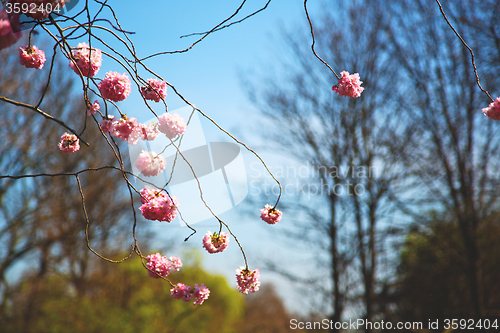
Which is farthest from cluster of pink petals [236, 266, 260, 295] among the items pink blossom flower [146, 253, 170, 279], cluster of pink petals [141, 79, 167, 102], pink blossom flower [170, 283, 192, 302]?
cluster of pink petals [141, 79, 167, 102]

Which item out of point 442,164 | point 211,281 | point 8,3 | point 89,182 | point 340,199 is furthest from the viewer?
point 211,281

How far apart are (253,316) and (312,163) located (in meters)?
20.1

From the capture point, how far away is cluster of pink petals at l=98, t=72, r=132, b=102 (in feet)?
5.95

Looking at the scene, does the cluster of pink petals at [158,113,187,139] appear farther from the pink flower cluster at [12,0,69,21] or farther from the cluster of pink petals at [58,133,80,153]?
the cluster of pink petals at [58,133,80,153]

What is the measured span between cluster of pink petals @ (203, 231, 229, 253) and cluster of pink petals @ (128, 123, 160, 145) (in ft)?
2.18

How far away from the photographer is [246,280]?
73.2 inches

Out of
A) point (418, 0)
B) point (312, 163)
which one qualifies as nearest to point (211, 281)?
point (312, 163)

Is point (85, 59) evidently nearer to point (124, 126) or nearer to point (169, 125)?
point (124, 126)

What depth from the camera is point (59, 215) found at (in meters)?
8.02

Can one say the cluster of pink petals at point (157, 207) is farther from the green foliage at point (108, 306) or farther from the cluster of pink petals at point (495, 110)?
the green foliage at point (108, 306)

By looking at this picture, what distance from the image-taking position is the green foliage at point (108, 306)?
311 inches

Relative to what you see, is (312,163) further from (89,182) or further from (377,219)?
(89,182)

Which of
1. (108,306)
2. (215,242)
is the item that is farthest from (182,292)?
(108,306)

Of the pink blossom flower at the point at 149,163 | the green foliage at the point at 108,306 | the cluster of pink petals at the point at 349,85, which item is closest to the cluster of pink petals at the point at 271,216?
the pink blossom flower at the point at 149,163
